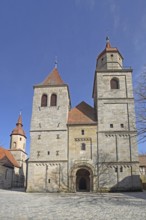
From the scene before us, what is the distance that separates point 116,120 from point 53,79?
1063 centimetres

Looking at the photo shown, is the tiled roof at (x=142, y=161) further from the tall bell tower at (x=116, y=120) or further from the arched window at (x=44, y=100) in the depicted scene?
the arched window at (x=44, y=100)

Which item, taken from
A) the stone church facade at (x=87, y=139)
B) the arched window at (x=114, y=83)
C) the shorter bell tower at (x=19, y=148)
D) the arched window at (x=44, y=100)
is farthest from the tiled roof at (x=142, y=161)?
the shorter bell tower at (x=19, y=148)

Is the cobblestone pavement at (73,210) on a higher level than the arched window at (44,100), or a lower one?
lower

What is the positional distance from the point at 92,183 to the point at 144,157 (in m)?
24.1

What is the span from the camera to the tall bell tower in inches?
938

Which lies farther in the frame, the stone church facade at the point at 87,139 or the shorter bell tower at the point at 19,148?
the shorter bell tower at the point at 19,148

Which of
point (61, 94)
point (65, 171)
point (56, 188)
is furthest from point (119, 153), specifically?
point (61, 94)

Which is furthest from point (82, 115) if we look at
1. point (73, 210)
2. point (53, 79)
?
point (73, 210)

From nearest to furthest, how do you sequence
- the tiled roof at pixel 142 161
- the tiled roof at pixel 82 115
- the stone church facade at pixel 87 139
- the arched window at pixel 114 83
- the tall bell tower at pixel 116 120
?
the tall bell tower at pixel 116 120 → the stone church facade at pixel 87 139 → the tiled roof at pixel 82 115 → the arched window at pixel 114 83 → the tiled roof at pixel 142 161

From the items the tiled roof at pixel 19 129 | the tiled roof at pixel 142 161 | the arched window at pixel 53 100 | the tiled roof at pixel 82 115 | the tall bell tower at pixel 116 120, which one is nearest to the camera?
the tall bell tower at pixel 116 120

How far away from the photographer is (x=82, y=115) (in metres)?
28.1

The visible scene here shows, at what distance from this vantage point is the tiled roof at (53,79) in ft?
97.6

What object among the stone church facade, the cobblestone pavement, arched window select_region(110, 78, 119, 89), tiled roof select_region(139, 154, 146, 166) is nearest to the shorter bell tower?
the stone church facade

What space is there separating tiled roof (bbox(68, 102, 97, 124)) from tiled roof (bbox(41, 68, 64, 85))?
424 cm
